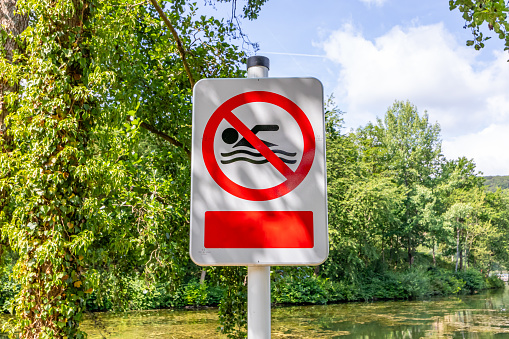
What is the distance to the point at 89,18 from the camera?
362 cm

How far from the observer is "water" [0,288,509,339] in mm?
12984

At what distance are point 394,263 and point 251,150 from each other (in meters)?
31.7

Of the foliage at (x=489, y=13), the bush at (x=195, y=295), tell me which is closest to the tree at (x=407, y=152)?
the bush at (x=195, y=295)

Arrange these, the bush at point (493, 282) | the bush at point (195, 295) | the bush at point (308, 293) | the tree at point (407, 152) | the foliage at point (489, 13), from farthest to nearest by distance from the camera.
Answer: the bush at point (493, 282) → the tree at point (407, 152) → the bush at point (308, 293) → the bush at point (195, 295) → the foliage at point (489, 13)

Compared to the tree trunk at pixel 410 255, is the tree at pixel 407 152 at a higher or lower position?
higher

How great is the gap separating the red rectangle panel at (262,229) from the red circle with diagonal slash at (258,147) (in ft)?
0.14

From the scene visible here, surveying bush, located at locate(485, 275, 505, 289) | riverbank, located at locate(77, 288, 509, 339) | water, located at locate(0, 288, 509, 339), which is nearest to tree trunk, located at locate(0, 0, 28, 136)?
water, located at locate(0, 288, 509, 339)

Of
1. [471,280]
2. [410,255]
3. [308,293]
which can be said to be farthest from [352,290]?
[471,280]

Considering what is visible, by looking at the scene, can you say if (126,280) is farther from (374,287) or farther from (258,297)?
(374,287)

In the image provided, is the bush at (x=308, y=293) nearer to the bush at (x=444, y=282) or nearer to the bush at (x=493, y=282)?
the bush at (x=444, y=282)

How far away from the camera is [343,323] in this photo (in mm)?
15586

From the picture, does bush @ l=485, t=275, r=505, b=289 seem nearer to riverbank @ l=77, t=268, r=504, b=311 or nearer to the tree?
riverbank @ l=77, t=268, r=504, b=311

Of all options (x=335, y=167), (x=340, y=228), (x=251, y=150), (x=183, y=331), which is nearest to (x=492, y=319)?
(x=340, y=228)

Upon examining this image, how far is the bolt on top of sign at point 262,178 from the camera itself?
3.27 ft
